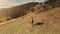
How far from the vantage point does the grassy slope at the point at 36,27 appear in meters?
1.18

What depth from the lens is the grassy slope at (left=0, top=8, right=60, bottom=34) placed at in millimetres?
1178

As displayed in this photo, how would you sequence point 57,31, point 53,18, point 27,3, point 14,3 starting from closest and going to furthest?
point 57,31 < point 53,18 < point 14,3 < point 27,3

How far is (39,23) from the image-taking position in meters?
1.34

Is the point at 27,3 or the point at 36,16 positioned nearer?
the point at 36,16

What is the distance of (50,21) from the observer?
138 cm

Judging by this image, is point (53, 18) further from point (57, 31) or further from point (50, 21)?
point (57, 31)

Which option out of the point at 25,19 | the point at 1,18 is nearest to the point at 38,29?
the point at 25,19

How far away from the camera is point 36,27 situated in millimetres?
1265

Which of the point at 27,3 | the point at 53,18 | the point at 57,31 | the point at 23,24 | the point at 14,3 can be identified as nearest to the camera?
the point at 57,31

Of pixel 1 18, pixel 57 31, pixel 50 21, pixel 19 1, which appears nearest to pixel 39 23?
pixel 50 21

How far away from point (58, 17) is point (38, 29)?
37 cm

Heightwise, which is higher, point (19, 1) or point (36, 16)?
point (19, 1)

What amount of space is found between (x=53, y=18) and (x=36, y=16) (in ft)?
0.63

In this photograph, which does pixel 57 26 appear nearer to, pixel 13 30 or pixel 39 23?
pixel 39 23
